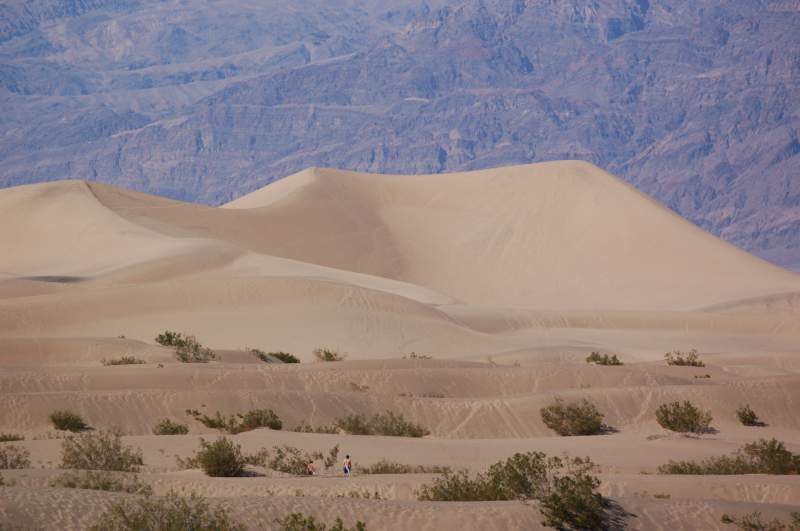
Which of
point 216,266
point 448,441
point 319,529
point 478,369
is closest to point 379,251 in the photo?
point 216,266

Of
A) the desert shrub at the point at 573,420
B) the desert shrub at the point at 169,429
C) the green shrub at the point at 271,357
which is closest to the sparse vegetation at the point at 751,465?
the desert shrub at the point at 573,420

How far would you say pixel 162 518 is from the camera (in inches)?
466

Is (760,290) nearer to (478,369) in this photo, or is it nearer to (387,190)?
(387,190)

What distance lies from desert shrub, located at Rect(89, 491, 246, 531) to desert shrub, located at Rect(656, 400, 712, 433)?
15.2 m

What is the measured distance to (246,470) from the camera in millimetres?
18062

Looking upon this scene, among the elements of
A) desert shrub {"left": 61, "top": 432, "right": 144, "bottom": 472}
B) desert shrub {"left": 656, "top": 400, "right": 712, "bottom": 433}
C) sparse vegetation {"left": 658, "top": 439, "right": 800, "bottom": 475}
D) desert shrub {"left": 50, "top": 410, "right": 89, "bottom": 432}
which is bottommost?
desert shrub {"left": 61, "top": 432, "right": 144, "bottom": 472}

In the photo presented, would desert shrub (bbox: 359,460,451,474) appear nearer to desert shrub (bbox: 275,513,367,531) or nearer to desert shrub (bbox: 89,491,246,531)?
desert shrub (bbox: 275,513,367,531)

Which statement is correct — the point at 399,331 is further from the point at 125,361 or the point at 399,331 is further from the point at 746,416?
the point at 746,416

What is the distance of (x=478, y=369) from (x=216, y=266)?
1358 inches

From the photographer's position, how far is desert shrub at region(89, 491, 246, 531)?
11641 millimetres

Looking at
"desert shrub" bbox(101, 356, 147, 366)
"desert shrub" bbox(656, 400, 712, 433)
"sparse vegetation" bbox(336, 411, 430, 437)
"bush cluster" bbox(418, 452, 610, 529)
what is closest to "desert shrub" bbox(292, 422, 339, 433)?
"sparse vegetation" bbox(336, 411, 430, 437)

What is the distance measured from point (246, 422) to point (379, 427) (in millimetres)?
2601

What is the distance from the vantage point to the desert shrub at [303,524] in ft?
38.7

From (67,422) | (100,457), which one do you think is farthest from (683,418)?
(100,457)
